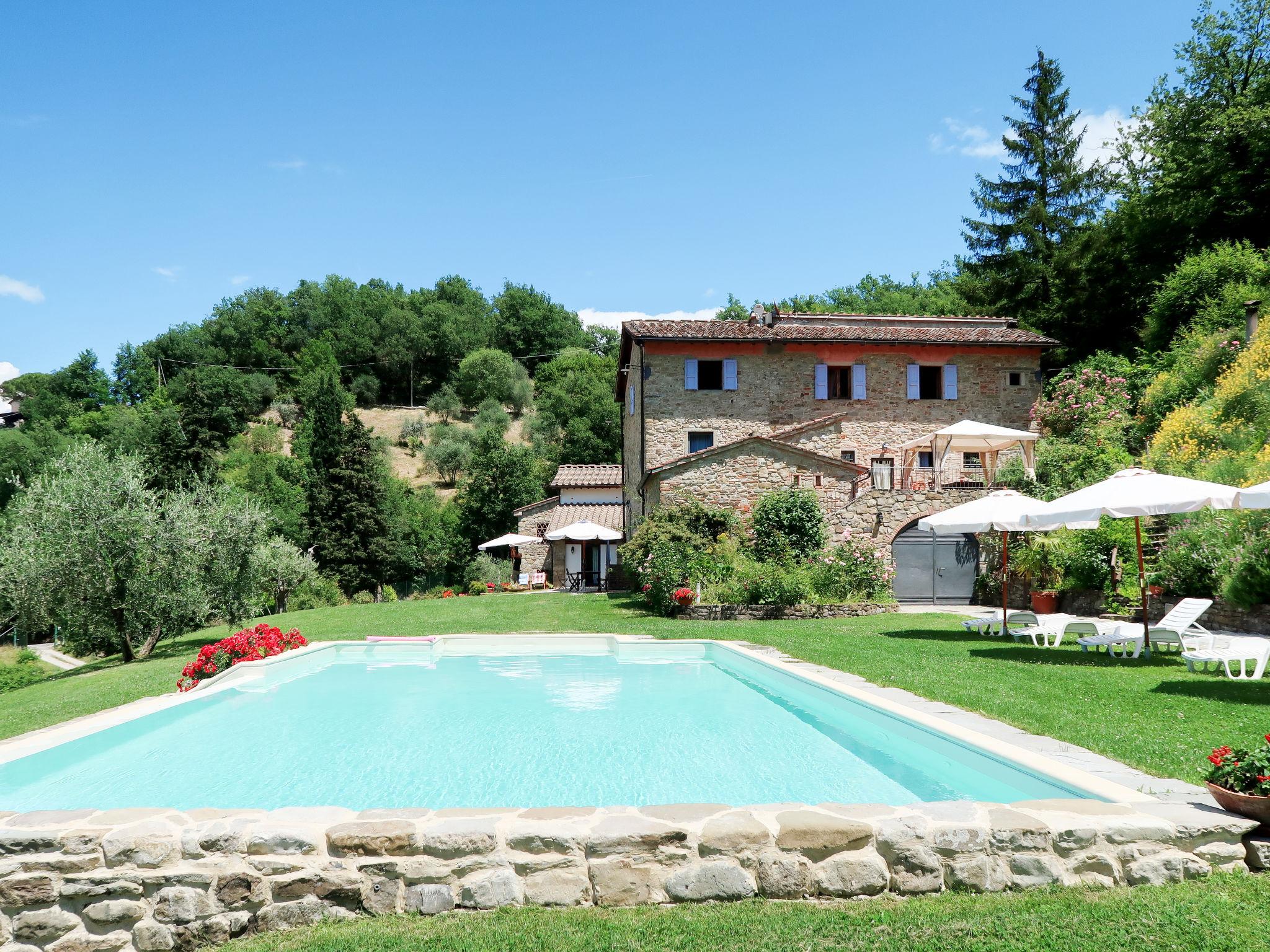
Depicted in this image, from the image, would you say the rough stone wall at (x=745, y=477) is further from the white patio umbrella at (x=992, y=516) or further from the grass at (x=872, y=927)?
the grass at (x=872, y=927)

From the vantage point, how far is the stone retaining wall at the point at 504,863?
3.60 metres

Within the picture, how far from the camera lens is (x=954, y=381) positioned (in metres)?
25.1

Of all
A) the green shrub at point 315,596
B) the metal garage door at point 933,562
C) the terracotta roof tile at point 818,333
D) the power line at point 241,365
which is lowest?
the green shrub at point 315,596

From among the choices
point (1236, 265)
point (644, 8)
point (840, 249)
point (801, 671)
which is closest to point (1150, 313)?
point (1236, 265)

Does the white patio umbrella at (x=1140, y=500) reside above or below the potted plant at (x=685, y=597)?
above

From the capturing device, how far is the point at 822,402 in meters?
24.5

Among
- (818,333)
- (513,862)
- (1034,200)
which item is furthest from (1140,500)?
(1034,200)

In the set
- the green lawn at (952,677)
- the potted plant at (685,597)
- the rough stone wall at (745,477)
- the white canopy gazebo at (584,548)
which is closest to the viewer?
the green lawn at (952,677)

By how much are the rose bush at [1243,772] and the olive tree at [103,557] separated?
17.3 meters

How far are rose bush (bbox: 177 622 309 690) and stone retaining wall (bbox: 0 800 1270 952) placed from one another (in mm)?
6759

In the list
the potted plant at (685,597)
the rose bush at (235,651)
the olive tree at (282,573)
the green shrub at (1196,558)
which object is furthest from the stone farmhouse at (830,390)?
the rose bush at (235,651)

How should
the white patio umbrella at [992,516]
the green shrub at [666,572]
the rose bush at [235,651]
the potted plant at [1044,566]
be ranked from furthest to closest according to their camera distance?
the green shrub at [666,572]
the potted plant at [1044,566]
the white patio umbrella at [992,516]
the rose bush at [235,651]

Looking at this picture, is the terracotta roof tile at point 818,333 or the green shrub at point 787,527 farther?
the terracotta roof tile at point 818,333

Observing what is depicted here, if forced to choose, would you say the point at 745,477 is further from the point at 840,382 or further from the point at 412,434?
the point at 412,434
